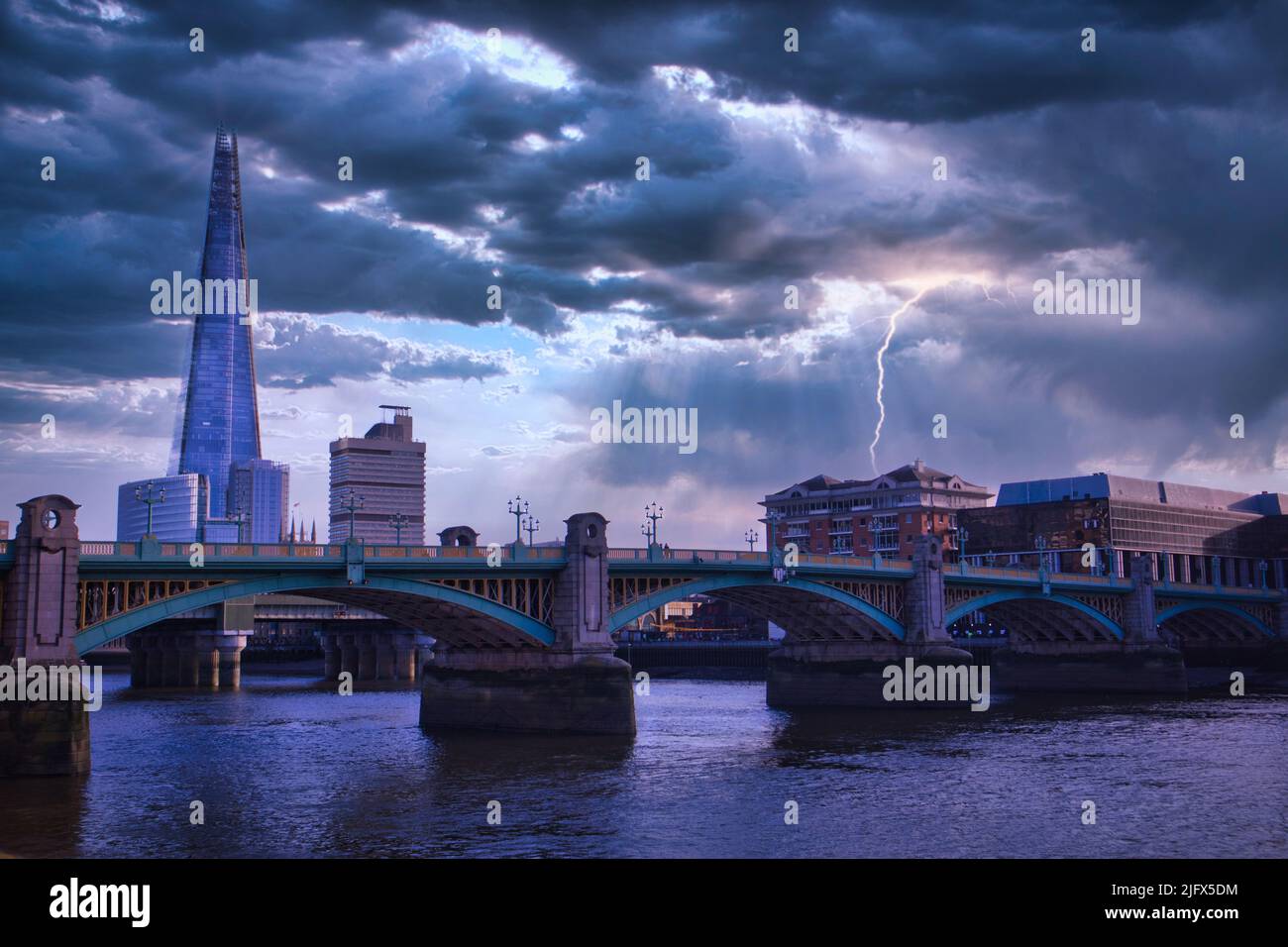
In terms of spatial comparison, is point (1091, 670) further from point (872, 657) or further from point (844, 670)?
point (844, 670)

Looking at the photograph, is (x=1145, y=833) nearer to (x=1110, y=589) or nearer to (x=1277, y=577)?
(x=1110, y=589)

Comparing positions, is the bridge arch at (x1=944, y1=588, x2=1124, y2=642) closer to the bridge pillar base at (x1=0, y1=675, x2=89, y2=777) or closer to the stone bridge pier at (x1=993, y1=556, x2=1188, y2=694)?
the stone bridge pier at (x1=993, y1=556, x2=1188, y2=694)

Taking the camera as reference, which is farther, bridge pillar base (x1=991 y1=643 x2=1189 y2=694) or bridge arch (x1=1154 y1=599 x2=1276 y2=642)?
bridge arch (x1=1154 y1=599 x2=1276 y2=642)

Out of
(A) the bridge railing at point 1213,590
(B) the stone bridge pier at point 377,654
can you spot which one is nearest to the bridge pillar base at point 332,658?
(B) the stone bridge pier at point 377,654

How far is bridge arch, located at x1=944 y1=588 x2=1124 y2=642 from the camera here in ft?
358

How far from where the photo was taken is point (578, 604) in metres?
69.9

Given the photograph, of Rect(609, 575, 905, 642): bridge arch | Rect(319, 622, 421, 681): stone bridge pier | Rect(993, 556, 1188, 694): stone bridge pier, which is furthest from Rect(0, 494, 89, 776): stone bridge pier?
Rect(319, 622, 421, 681): stone bridge pier

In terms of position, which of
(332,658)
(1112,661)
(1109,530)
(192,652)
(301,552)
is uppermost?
(1109,530)

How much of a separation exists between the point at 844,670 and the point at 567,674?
32.0 metres

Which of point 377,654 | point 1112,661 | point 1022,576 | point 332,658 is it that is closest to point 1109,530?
point 1112,661

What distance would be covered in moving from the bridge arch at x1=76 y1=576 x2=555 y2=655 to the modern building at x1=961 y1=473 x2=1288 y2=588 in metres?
108

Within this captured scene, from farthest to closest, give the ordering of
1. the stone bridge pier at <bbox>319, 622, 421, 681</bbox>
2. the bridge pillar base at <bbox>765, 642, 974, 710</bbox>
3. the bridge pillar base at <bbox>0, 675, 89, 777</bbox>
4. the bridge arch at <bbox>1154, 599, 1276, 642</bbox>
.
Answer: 1. the stone bridge pier at <bbox>319, 622, 421, 681</bbox>
2. the bridge arch at <bbox>1154, 599, 1276, 642</bbox>
3. the bridge pillar base at <bbox>765, 642, 974, 710</bbox>
4. the bridge pillar base at <bbox>0, 675, 89, 777</bbox>
